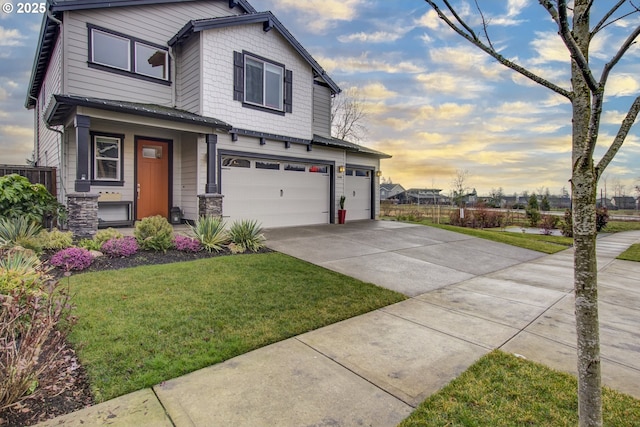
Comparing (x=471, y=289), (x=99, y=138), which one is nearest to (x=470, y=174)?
(x=471, y=289)

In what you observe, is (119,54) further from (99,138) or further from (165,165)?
(165,165)

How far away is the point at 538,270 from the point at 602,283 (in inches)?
46.0

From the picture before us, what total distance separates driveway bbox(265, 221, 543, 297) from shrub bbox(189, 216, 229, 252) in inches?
47.8

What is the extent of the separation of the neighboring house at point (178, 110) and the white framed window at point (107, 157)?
0.03 meters

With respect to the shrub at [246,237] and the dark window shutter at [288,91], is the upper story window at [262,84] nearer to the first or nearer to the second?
the dark window shutter at [288,91]

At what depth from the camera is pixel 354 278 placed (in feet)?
19.5

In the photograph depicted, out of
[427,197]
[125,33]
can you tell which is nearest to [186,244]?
[125,33]

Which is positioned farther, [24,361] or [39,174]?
[39,174]

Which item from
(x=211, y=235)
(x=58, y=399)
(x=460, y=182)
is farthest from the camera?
(x=460, y=182)

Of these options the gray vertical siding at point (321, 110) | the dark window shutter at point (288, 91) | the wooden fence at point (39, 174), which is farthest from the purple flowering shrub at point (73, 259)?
the gray vertical siding at point (321, 110)

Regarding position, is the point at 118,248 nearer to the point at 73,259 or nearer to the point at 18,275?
the point at 73,259

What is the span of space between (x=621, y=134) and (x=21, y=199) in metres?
9.46

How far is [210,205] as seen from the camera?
9.27m

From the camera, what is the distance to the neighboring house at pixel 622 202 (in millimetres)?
33406
